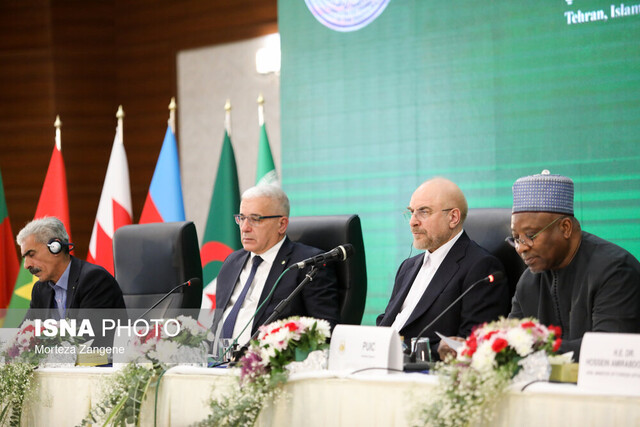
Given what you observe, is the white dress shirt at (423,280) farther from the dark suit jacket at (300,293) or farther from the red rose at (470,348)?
the red rose at (470,348)

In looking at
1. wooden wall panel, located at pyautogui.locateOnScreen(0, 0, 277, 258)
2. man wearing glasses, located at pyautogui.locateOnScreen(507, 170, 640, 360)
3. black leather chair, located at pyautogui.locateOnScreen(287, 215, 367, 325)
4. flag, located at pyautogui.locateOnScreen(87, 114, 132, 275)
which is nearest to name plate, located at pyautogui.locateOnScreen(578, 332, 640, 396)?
man wearing glasses, located at pyautogui.locateOnScreen(507, 170, 640, 360)

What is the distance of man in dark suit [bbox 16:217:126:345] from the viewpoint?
362cm

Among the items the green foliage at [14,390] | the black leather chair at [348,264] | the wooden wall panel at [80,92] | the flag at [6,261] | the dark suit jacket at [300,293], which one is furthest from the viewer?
the wooden wall panel at [80,92]

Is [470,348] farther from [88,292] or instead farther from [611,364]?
[88,292]

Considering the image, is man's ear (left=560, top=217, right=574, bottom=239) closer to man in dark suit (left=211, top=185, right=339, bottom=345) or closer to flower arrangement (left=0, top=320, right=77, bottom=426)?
man in dark suit (left=211, top=185, right=339, bottom=345)

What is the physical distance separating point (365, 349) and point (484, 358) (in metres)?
0.43

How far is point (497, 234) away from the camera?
3.11 metres

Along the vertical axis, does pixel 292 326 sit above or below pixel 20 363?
above

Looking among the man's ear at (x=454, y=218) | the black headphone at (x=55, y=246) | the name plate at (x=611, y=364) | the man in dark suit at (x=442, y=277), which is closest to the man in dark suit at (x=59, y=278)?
the black headphone at (x=55, y=246)

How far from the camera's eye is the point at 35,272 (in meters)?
3.72

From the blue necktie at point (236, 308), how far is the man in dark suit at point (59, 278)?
507mm

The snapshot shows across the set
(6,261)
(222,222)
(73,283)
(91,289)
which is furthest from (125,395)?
(6,261)

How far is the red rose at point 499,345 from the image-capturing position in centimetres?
179

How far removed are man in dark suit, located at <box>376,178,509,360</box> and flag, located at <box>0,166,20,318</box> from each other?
325 centimetres
